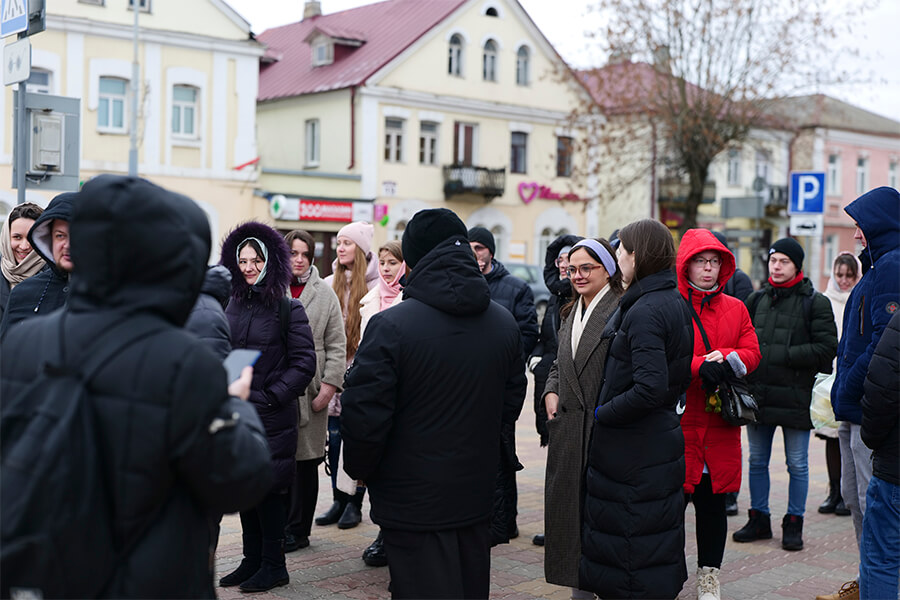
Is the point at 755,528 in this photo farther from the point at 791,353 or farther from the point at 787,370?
the point at 791,353

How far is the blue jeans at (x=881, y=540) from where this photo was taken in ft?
15.9

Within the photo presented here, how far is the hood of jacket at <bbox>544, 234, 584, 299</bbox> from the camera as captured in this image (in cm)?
707

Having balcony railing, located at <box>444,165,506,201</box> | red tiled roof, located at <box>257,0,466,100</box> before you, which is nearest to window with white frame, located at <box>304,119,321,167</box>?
red tiled roof, located at <box>257,0,466,100</box>

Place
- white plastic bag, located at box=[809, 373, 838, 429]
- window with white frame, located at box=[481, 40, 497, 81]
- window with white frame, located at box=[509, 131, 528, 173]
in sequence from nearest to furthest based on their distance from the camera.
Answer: white plastic bag, located at box=[809, 373, 838, 429] → window with white frame, located at box=[481, 40, 497, 81] → window with white frame, located at box=[509, 131, 528, 173]

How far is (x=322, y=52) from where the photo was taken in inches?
1448

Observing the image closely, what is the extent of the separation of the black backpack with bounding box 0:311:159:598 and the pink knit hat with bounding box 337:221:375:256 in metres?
5.04

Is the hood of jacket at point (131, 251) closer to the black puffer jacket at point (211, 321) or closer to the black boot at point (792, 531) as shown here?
the black puffer jacket at point (211, 321)

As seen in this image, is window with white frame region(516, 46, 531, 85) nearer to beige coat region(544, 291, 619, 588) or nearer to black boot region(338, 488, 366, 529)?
black boot region(338, 488, 366, 529)

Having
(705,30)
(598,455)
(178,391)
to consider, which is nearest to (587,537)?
(598,455)

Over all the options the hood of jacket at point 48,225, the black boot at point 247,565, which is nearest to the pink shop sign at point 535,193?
the black boot at point 247,565

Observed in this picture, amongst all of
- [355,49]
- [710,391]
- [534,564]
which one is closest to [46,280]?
[534,564]

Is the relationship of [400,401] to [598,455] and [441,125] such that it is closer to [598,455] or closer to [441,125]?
[598,455]

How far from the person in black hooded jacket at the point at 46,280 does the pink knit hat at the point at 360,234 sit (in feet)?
Answer: 8.59

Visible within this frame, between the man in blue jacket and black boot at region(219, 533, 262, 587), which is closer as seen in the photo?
the man in blue jacket
